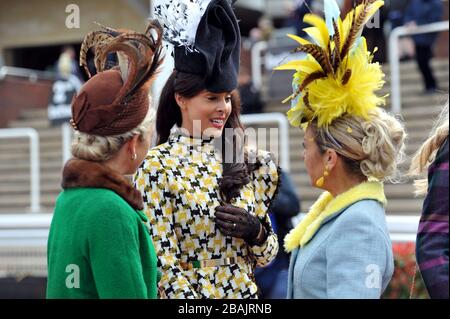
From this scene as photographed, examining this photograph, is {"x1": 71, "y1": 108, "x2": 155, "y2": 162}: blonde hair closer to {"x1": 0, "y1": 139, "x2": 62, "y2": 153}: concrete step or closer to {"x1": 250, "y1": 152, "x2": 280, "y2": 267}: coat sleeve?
{"x1": 250, "y1": 152, "x2": 280, "y2": 267}: coat sleeve

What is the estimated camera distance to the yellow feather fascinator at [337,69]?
3.11 m

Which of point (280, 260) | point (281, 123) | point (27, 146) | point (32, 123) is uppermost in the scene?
point (281, 123)

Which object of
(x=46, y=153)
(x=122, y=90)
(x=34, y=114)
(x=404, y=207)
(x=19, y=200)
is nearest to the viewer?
(x=122, y=90)

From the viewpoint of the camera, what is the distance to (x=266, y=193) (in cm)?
360

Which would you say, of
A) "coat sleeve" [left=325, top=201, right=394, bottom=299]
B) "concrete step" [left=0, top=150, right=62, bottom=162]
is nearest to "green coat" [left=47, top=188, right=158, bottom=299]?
"coat sleeve" [left=325, top=201, right=394, bottom=299]

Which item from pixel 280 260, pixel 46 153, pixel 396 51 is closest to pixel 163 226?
pixel 280 260

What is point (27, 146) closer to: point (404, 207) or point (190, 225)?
point (404, 207)

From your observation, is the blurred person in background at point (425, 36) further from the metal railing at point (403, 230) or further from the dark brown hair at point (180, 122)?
the dark brown hair at point (180, 122)

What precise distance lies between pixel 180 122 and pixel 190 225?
0.51 m

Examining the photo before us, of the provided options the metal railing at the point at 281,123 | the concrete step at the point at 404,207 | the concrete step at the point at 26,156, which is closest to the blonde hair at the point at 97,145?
the metal railing at the point at 281,123

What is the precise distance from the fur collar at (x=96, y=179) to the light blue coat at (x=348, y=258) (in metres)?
0.67

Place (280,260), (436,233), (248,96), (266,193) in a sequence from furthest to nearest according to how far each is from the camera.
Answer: (248,96)
(280,260)
(266,193)
(436,233)

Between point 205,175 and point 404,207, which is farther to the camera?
point 404,207

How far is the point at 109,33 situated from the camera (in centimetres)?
324
